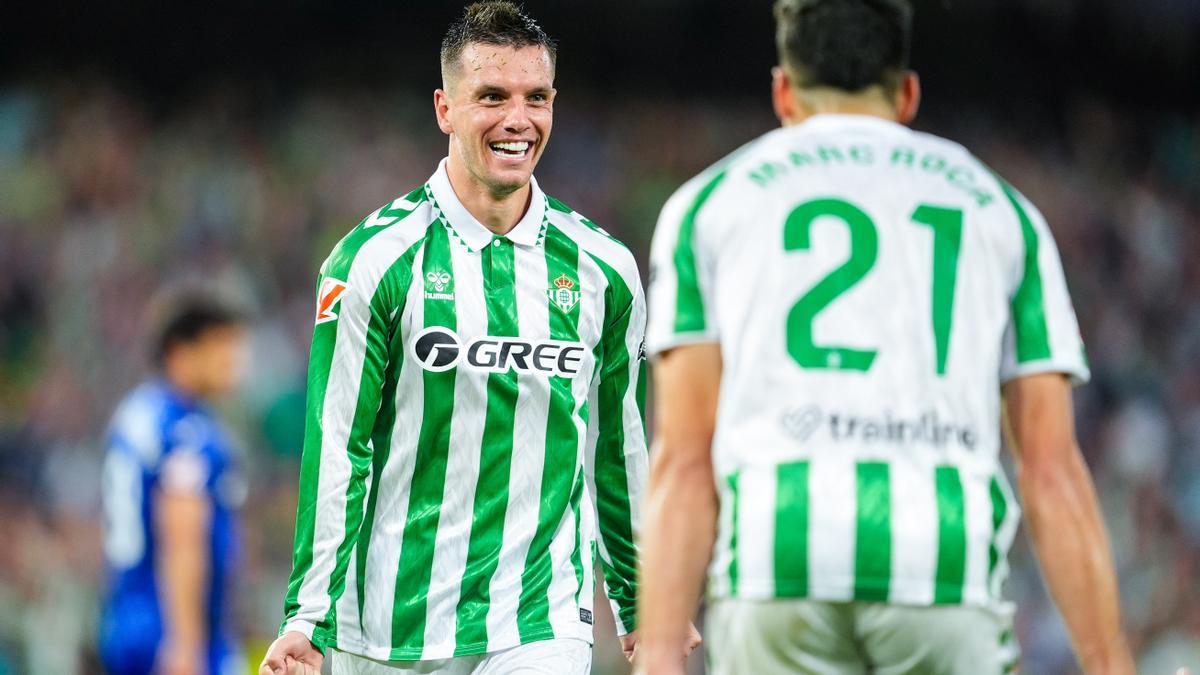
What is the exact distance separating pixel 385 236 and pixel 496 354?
46 cm

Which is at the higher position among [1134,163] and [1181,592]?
[1134,163]

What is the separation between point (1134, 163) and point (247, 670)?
10.00 metres

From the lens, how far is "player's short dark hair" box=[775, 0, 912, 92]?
3.27 m

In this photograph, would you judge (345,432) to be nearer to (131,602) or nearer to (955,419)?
(955,419)

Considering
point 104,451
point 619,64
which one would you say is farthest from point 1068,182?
point 104,451

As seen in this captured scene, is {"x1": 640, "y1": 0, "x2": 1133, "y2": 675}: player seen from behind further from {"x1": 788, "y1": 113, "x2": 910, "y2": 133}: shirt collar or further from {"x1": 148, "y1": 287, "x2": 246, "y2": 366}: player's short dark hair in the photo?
{"x1": 148, "y1": 287, "x2": 246, "y2": 366}: player's short dark hair

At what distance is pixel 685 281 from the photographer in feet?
10.6

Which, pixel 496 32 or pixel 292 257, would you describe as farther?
pixel 292 257

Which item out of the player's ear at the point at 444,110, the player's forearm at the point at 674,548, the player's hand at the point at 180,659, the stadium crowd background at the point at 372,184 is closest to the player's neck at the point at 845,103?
the player's forearm at the point at 674,548

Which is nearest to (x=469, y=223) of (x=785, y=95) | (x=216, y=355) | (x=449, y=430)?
(x=449, y=430)

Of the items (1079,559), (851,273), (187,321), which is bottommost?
(1079,559)

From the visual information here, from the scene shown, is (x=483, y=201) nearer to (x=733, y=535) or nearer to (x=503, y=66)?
(x=503, y=66)

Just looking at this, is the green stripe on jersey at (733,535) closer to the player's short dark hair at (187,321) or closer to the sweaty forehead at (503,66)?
the sweaty forehead at (503,66)

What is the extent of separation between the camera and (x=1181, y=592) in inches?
526
